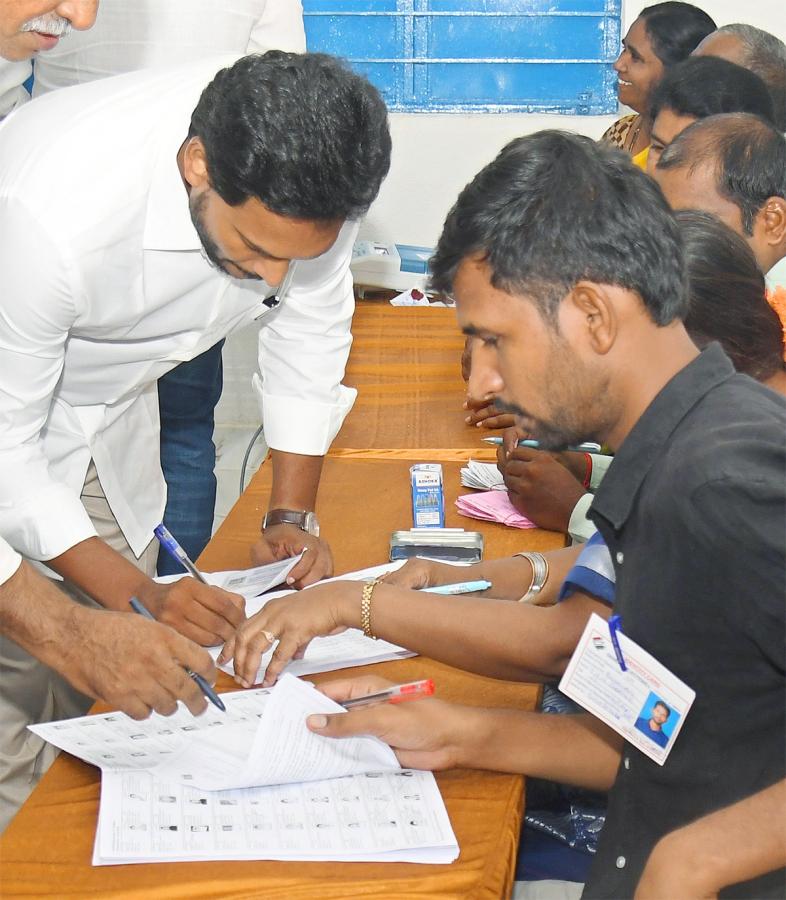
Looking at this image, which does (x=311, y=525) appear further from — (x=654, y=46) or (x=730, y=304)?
(x=654, y=46)

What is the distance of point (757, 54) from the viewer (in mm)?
3463

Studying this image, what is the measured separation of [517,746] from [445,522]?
2.24 ft

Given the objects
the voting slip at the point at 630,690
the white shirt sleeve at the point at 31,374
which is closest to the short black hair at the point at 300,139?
the white shirt sleeve at the point at 31,374

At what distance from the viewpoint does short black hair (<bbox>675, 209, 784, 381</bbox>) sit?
155cm

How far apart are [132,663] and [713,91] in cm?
233

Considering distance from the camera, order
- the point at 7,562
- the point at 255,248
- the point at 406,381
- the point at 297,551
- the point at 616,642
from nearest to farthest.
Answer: the point at 616,642
the point at 7,562
the point at 255,248
the point at 297,551
the point at 406,381

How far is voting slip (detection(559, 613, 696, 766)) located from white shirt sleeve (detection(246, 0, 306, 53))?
7.16 feet

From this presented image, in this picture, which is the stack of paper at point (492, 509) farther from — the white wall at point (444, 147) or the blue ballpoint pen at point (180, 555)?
the white wall at point (444, 147)

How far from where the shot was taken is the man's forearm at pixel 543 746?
4.19ft

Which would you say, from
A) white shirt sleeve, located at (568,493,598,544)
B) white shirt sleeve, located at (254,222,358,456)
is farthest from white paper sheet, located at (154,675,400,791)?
white shirt sleeve, located at (254,222,358,456)

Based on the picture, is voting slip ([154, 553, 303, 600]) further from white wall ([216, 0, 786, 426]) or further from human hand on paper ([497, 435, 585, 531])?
white wall ([216, 0, 786, 426])

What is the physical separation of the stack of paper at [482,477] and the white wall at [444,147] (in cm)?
270

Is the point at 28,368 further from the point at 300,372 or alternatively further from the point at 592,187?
the point at 592,187

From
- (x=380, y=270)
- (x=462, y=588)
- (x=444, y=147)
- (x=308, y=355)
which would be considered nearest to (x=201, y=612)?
(x=462, y=588)
